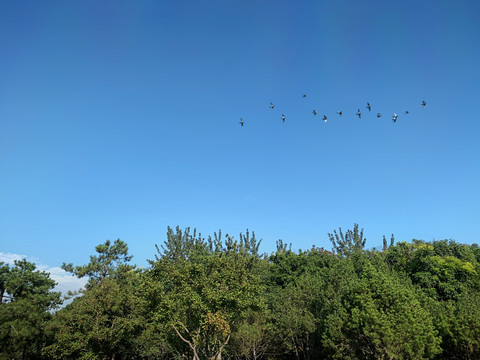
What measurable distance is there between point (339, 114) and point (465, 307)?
1989 centimetres

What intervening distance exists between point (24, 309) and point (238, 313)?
28.0 metres

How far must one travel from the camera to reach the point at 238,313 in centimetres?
2597

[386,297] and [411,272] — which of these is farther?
[411,272]

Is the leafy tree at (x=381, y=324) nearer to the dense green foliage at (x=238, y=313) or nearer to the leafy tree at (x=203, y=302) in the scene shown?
the dense green foliage at (x=238, y=313)

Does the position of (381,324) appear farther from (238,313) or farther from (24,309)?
(24,309)

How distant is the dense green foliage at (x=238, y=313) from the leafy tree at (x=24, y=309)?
12cm

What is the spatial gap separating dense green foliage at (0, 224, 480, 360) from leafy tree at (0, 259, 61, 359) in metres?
0.12

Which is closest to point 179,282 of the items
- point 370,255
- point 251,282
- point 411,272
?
point 251,282

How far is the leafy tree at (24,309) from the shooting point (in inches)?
1387

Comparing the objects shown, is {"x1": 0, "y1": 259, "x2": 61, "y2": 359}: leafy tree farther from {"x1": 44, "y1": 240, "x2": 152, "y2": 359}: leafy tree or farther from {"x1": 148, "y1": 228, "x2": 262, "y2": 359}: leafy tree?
{"x1": 148, "y1": 228, "x2": 262, "y2": 359}: leafy tree

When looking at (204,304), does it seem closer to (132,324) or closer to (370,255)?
(132,324)

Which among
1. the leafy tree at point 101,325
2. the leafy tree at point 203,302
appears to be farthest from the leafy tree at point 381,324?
the leafy tree at point 101,325

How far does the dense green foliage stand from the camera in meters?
24.2

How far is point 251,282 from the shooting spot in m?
27.5
